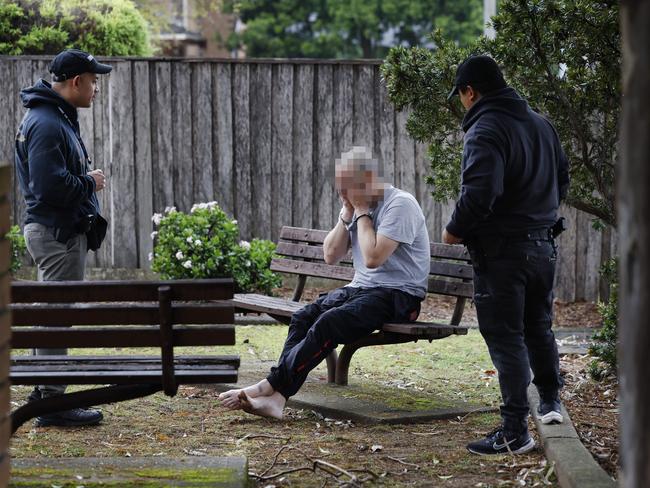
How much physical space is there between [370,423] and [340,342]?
1.53 ft

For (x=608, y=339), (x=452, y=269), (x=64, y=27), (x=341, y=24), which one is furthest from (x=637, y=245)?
(x=341, y=24)

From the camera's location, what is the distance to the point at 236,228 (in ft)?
33.4

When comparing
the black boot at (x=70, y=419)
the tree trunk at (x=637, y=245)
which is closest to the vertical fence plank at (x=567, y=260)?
the black boot at (x=70, y=419)

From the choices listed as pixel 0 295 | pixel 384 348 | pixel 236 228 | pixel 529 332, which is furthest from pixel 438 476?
pixel 236 228

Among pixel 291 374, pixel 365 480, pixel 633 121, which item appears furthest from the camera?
pixel 291 374

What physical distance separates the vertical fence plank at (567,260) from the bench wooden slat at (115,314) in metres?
6.64

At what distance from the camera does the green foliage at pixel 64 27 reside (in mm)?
11695

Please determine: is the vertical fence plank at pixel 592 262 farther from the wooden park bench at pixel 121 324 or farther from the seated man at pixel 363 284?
the wooden park bench at pixel 121 324

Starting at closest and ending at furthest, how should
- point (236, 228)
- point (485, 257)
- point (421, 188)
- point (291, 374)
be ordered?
point (485, 257), point (291, 374), point (236, 228), point (421, 188)

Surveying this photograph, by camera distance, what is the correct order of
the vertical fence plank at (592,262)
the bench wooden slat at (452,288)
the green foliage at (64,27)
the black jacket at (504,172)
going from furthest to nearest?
the green foliage at (64,27), the vertical fence plank at (592,262), the bench wooden slat at (452,288), the black jacket at (504,172)

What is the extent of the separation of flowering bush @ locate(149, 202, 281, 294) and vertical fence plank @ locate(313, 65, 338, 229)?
3.25ft

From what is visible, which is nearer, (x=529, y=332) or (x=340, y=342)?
(x=529, y=332)

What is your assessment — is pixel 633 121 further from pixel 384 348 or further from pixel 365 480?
pixel 384 348

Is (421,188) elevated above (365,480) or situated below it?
above
